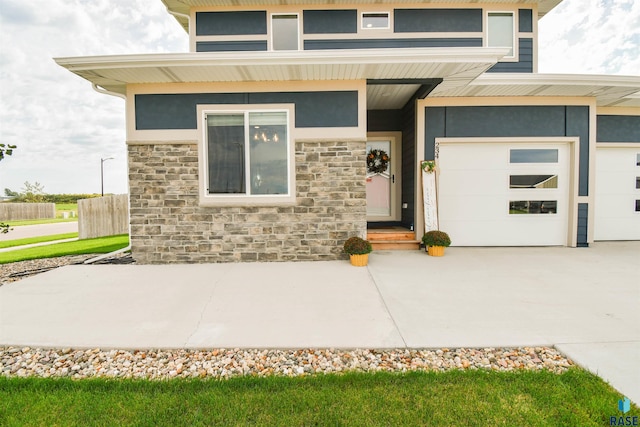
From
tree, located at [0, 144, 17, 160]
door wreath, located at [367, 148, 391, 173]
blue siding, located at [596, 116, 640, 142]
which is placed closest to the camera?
tree, located at [0, 144, 17, 160]

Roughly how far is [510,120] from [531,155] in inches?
35.1

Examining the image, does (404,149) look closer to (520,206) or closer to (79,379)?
(520,206)

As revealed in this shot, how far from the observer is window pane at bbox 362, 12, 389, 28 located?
254 inches

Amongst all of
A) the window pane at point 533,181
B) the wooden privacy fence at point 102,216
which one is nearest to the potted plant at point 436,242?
the window pane at point 533,181

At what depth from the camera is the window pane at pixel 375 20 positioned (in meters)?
6.45

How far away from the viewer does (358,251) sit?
4.79 m

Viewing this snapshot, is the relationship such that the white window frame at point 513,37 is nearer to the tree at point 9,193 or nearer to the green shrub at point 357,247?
the green shrub at point 357,247

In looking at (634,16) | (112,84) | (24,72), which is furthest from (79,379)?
(24,72)

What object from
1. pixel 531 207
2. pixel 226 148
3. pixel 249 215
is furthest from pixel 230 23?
pixel 531 207

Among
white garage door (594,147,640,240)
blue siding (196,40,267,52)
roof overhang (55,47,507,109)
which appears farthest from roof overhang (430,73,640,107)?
blue siding (196,40,267,52)

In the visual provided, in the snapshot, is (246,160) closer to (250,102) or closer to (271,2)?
(250,102)

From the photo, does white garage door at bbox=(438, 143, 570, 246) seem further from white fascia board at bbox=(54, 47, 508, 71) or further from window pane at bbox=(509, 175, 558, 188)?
white fascia board at bbox=(54, 47, 508, 71)

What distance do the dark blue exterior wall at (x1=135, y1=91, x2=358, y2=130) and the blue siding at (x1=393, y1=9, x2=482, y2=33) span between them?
277 cm

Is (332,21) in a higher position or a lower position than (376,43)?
higher
